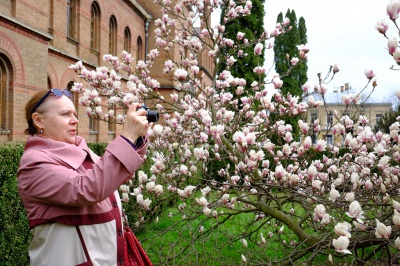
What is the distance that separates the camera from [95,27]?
17.2 m

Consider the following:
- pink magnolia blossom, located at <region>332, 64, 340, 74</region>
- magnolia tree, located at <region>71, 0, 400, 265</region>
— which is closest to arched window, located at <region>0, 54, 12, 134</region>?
magnolia tree, located at <region>71, 0, 400, 265</region>

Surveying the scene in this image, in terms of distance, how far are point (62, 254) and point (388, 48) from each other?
2044mm

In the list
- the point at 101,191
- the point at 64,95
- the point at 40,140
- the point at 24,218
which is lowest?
the point at 24,218

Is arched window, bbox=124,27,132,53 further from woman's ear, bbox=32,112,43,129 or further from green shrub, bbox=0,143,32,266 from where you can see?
woman's ear, bbox=32,112,43,129

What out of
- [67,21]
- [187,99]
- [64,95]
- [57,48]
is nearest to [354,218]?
[64,95]

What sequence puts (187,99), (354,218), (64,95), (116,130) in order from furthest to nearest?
Answer: (116,130) → (187,99) → (354,218) → (64,95)

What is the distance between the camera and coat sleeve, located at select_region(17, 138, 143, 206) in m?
1.88

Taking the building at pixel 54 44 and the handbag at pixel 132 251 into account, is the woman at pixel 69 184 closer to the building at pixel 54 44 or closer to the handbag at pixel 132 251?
the handbag at pixel 132 251

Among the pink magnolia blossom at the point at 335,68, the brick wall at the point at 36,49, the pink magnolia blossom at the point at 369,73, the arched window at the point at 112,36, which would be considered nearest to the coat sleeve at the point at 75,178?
the pink magnolia blossom at the point at 369,73

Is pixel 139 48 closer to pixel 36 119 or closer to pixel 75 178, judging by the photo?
pixel 36 119

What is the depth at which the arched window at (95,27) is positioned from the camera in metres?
17.1

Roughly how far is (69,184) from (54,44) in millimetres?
12702

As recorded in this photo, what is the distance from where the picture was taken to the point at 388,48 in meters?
2.35

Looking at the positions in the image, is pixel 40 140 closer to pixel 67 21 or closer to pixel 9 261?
pixel 9 261
